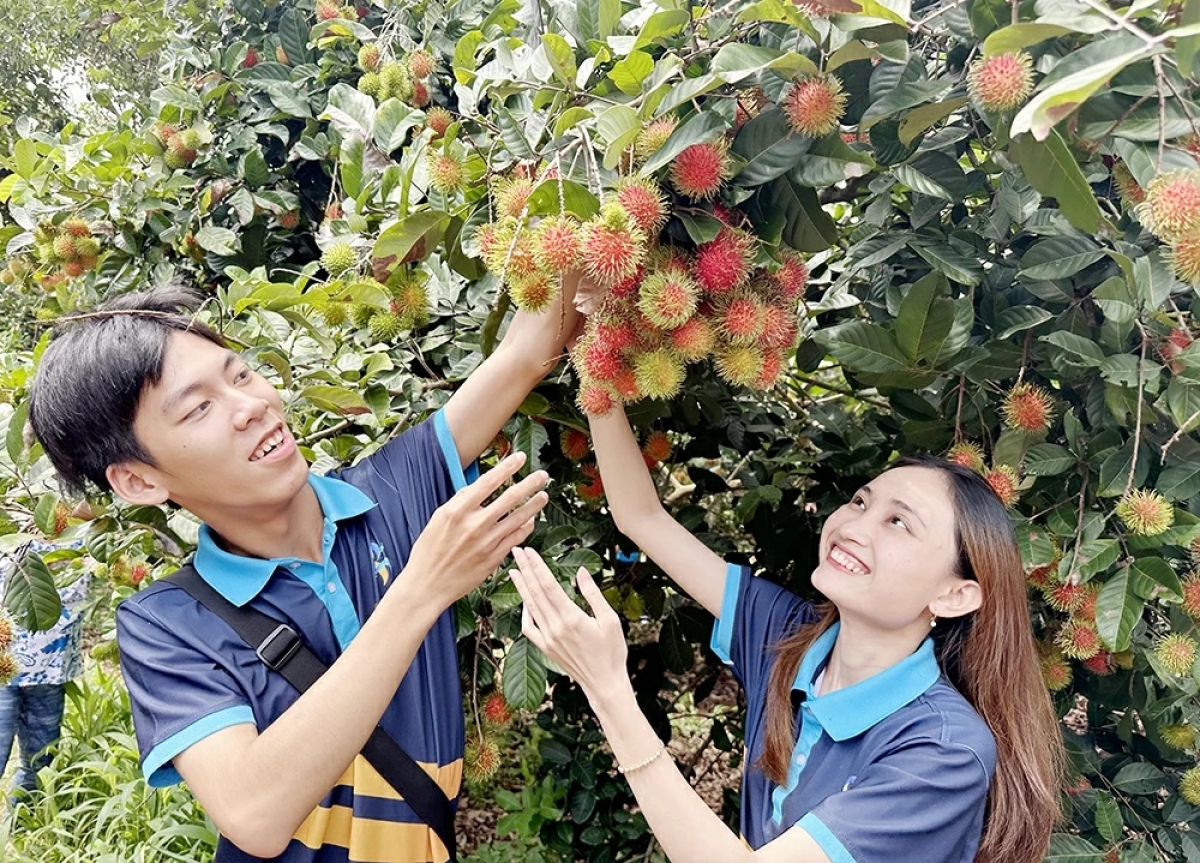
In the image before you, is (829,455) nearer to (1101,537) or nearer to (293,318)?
(1101,537)

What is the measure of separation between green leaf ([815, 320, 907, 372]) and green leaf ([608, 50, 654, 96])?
402 mm

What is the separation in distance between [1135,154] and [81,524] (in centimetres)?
131

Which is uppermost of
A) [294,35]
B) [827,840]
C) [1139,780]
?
[294,35]

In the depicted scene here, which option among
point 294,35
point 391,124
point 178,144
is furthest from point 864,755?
point 294,35

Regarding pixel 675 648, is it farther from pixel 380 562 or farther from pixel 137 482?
pixel 137 482

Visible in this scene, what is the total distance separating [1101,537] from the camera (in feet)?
3.67

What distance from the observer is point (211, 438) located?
947mm

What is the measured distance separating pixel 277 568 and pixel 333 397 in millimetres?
248

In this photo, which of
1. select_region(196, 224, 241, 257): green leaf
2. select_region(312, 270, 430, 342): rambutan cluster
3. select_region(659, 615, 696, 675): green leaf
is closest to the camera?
select_region(312, 270, 430, 342): rambutan cluster

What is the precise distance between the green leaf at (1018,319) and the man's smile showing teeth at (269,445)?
934 mm

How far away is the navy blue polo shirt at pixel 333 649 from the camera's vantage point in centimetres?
90

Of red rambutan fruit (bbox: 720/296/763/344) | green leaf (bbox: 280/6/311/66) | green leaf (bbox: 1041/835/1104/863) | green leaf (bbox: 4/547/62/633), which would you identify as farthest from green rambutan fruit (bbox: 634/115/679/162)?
green leaf (bbox: 280/6/311/66)

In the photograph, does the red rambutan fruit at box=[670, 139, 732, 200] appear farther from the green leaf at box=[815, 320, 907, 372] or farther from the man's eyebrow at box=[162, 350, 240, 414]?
the man's eyebrow at box=[162, 350, 240, 414]

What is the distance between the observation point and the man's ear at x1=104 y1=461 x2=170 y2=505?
979mm
